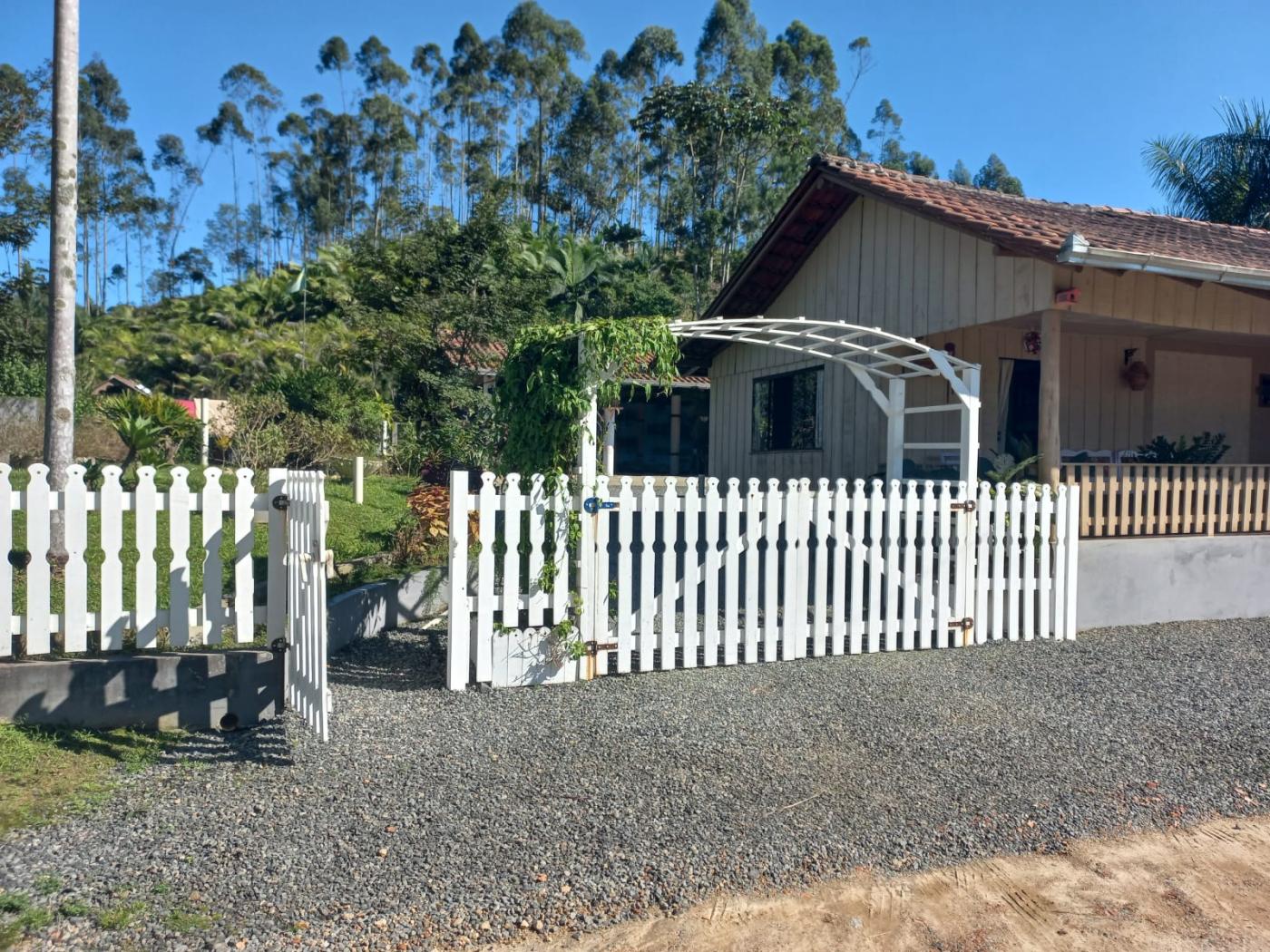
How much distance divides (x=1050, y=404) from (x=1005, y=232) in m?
1.51

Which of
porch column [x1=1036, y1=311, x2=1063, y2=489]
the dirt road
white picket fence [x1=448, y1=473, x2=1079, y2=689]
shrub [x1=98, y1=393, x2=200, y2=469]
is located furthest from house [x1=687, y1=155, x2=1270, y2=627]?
shrub [x1=98, y1=393, x2=200, y2=469]

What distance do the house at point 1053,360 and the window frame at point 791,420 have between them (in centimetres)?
4

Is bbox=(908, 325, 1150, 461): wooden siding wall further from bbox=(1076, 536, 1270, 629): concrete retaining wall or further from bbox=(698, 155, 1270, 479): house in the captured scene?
bbox=(1076, 536, 1270, 629): concrete retaining wall

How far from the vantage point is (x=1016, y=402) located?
1078 cm

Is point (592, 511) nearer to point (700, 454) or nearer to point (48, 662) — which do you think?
point (48, 662)

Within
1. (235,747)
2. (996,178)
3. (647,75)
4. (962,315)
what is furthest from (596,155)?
(235,747)

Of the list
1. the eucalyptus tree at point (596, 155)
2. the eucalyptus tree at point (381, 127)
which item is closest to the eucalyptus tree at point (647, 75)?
the eucalyptus tree at point (596, 155)

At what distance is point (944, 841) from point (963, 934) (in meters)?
0.61

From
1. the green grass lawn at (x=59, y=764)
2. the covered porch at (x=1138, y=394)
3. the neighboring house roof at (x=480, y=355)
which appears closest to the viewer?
the green grass lawn at (x=59, y=764)

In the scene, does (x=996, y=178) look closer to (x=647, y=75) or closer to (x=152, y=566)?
(x=647, y=75)

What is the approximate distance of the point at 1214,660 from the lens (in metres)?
6.41

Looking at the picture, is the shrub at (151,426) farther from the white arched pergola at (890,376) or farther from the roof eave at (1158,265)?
the roof eave at (1158,265)

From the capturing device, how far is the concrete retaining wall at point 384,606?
5852mm

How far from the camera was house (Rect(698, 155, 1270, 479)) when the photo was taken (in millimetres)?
8000
